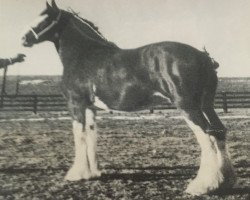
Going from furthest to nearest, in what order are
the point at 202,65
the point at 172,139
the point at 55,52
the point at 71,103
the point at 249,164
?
the point at 172,139
the point at 249,164
the point at 55,52
the point at 71,103
the point at 202,65

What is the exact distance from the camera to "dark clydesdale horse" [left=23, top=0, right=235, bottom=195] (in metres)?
3.35

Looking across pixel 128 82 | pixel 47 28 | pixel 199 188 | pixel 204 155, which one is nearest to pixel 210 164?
pixel 204 155

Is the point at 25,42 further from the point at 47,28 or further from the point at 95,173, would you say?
the point at 95,173

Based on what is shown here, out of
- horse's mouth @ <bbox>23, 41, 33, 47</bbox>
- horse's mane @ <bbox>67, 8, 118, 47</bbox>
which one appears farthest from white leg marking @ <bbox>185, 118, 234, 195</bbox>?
horse's mouth @ <bbox>23, 41, 33, 47</bbox>

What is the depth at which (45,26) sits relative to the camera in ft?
13.0

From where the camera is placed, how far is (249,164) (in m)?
4.72

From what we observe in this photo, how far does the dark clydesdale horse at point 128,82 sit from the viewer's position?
3.35 metres

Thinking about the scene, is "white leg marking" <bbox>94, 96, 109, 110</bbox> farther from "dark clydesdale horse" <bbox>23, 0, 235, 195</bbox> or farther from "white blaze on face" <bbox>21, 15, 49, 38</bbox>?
"white blaze on face" <bbox>21, 15, 49, 38</bbox>

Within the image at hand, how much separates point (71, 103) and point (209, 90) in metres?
1.30

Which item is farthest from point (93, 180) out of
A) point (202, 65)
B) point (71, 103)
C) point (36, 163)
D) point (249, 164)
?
point (249, 164)

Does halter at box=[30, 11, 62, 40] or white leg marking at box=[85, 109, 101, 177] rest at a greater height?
halter at box=[30, 11, 62, 40]

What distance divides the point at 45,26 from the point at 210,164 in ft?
6.58

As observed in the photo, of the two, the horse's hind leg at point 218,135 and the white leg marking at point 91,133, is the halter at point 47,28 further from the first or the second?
the horse's hind leg at point 218,135

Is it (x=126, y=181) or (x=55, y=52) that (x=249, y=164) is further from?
(x=55, y=52)
